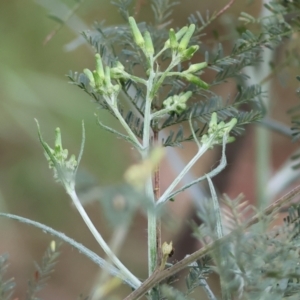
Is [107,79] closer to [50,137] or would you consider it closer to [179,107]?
[179,107]

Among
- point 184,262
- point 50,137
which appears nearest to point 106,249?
point 184,262

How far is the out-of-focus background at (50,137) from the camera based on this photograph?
737 millimetres

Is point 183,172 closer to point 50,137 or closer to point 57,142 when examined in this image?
point 57,142

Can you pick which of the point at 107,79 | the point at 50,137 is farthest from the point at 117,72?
the point at 50,137

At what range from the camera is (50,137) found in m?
0.65

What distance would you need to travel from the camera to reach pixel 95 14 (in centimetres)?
80

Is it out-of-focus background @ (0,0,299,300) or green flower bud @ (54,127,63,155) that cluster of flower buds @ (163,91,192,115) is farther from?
out-of-focus background @ (0,0,299,300)

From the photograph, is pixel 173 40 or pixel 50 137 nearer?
pixel 173 40

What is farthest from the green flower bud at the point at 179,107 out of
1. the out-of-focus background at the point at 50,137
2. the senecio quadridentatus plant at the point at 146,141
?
the out-of-focus background at the point at 50,137

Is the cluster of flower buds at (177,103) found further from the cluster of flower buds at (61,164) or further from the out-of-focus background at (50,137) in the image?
the out-of-focus background at (50,137)

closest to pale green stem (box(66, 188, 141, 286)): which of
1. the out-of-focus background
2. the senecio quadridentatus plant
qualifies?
the senecio quadridentatus plant

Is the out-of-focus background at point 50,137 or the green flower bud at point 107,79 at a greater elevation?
the green flower bud at point 107,79

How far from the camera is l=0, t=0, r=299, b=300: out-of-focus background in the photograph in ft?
2.42

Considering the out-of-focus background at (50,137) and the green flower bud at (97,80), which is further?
the out-of-focus background at (50,137)
